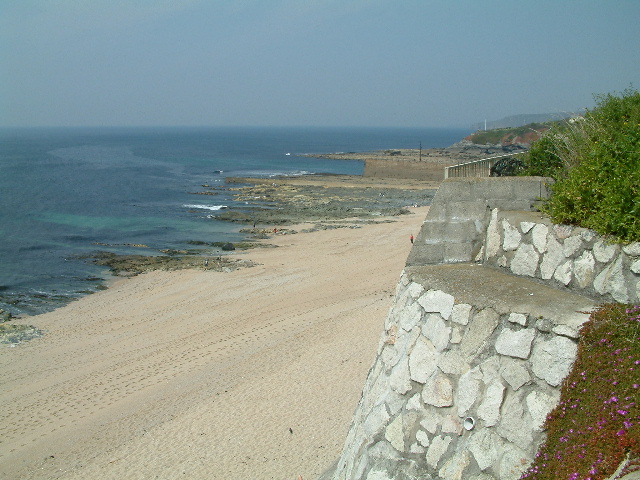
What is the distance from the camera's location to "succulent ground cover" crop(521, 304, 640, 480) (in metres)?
3.44

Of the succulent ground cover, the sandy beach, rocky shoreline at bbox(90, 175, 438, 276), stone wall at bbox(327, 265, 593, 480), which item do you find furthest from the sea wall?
rocky shoreline at bbox(90, 175, 438, 276)

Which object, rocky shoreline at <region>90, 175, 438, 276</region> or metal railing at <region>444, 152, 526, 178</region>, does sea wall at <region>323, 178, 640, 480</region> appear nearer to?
metal railing at <region>444, 152, 526, 178</region>

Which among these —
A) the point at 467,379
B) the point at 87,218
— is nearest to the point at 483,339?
the point at 467,379

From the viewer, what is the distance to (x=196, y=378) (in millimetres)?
13156

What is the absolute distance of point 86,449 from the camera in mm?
10578

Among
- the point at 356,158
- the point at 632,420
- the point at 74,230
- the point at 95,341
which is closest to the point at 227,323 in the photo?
the point at 95,341

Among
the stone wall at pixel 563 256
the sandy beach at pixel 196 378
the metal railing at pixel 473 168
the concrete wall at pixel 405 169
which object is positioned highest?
the metal railing at pixel 473 168

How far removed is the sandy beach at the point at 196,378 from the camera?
31.6 feet

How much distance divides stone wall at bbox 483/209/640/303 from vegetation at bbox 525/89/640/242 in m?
0.12

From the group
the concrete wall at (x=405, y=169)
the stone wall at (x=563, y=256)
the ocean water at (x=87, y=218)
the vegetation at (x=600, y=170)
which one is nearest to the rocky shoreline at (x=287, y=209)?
the ocean water at (x=87, y=218)

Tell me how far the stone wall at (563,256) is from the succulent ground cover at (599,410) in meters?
0.29

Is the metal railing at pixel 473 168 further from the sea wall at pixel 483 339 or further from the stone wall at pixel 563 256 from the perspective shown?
the stone wall at pixel 563 256

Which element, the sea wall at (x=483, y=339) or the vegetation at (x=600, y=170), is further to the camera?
the vegetation at (x=600, y=170)

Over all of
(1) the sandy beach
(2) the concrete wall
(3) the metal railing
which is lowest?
(1) the sandy beach
